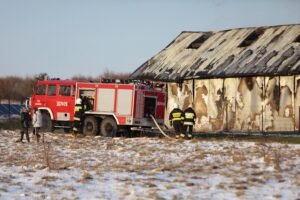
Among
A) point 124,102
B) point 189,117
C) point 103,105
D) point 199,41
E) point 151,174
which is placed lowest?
point 151,174

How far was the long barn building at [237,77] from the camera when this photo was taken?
89.7 ft

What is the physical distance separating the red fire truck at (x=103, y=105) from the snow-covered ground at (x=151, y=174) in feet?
22.4

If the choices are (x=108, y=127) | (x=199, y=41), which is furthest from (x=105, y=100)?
→ (x=199, y=41)

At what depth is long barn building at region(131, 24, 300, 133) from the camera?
1076 inches

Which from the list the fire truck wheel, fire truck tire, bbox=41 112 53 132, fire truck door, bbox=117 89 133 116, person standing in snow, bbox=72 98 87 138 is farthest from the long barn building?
person standing in snow, bbox=72 98 87 138

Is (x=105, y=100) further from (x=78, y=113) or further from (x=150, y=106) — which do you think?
(x=150, y=106)

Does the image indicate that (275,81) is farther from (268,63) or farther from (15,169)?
(15,169)

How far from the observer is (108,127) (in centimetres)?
2455

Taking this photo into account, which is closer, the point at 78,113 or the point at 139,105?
the point at 78,113

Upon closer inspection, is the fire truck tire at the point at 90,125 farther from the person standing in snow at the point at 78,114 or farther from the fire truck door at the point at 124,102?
the fire truck door at the point at 124,102

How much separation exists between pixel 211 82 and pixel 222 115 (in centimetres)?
184

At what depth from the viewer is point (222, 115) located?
98.6 ft

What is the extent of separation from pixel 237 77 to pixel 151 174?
Result: 18232mm

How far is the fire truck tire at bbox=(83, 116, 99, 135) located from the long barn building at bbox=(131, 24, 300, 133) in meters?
7.79
